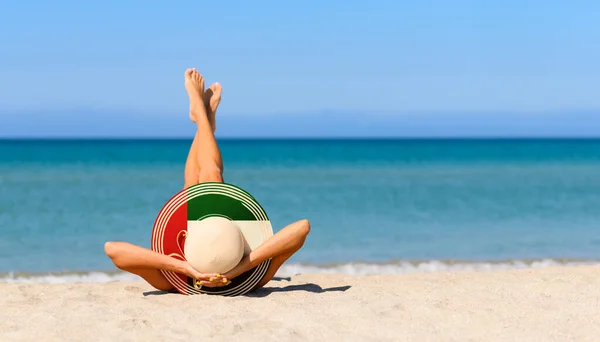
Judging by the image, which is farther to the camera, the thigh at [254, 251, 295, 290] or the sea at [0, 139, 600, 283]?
the sea at [0, 139, 600, 283]

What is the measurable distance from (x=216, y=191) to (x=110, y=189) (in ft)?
50.2

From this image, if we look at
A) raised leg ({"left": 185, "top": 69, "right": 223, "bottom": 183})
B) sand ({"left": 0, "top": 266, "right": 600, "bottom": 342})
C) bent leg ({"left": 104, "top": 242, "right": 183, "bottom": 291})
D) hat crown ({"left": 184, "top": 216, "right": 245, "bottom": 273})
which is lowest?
sand ({"left": 0, "top": 266, "right": 600, "bottom": 342})

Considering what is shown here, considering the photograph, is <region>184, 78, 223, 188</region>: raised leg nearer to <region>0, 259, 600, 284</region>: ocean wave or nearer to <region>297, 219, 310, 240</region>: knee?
<region>297, 219, 310, 240</region>: knee

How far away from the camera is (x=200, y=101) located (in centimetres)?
662

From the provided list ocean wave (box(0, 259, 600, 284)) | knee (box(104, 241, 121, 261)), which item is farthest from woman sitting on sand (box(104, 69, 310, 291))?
ocean wave (box(0, 259, 600, 284))

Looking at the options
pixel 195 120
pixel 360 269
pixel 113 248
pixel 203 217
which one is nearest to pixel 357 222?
pixel 360 269

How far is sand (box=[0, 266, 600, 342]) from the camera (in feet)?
14.8

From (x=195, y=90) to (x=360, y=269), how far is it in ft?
9.39

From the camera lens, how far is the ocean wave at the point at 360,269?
786 cm

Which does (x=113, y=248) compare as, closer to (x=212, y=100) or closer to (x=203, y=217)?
(x=203, y=217)

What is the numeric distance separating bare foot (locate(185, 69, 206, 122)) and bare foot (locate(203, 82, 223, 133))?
3.2 inches

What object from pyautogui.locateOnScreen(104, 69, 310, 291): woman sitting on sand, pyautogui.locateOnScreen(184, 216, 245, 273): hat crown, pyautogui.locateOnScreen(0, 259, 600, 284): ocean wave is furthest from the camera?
pyautogui.locateOnScreen(0, 259, 600, 284): ocean wave

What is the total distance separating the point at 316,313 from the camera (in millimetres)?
4926

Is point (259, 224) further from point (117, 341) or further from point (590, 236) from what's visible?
point (590, 236)
